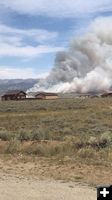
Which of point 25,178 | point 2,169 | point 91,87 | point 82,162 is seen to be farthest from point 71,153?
point 91,87

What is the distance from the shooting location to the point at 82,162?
15.8 metres

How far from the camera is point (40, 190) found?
445 inches

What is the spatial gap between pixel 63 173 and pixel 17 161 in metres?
3.11

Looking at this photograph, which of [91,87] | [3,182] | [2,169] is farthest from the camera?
[91,87]

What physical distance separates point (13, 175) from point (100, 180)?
9.46ft

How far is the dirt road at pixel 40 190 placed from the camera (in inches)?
413

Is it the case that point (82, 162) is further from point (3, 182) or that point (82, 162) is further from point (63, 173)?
point (3, 182)

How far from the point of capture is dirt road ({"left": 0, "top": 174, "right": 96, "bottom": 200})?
1050 centimetres

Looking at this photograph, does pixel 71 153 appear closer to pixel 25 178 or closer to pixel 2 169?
pixel 2 169

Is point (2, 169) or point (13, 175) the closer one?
point (13, 175)

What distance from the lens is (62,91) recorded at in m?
189

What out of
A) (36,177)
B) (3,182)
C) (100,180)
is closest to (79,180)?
(100,180)

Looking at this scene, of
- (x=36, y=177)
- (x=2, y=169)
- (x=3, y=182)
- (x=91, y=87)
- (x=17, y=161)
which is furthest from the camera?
(x=91, y=87)

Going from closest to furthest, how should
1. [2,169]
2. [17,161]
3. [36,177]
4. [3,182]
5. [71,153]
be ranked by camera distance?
[3,182], [36,177], [2,169], [17,161], [71,153]
